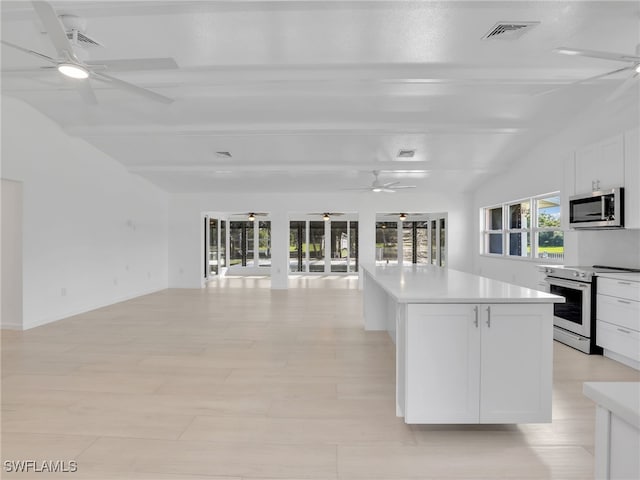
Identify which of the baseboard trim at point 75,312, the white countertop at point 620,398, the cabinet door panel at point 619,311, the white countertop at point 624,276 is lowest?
the baseboard trim at point 75,312

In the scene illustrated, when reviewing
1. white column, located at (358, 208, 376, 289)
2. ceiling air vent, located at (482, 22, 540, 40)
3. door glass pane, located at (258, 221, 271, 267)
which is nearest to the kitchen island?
ceiling air vent, located at (482, 22, 540, 40)

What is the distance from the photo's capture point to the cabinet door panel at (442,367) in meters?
2.22

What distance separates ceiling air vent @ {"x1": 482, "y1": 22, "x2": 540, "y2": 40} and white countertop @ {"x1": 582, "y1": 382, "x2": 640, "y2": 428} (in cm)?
298

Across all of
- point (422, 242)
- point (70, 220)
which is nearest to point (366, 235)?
point (422, 242)

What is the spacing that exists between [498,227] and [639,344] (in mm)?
4807

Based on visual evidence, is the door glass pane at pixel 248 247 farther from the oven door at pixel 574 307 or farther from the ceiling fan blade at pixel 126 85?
the oven door at pixel 574 307

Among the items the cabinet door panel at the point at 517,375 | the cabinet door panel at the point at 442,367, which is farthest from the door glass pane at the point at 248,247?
the cabinet door panel at the point at 517,375

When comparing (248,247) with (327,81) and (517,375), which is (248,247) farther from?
(517,375)

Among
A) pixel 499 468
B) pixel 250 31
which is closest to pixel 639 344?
pixel 499 468

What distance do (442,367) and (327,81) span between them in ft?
9.93

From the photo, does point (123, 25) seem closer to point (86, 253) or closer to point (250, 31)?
point (250, 31)

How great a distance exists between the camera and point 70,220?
223 inches

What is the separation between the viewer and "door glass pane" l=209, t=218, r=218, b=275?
34.7 feet

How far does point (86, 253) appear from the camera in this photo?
19.8 feet
